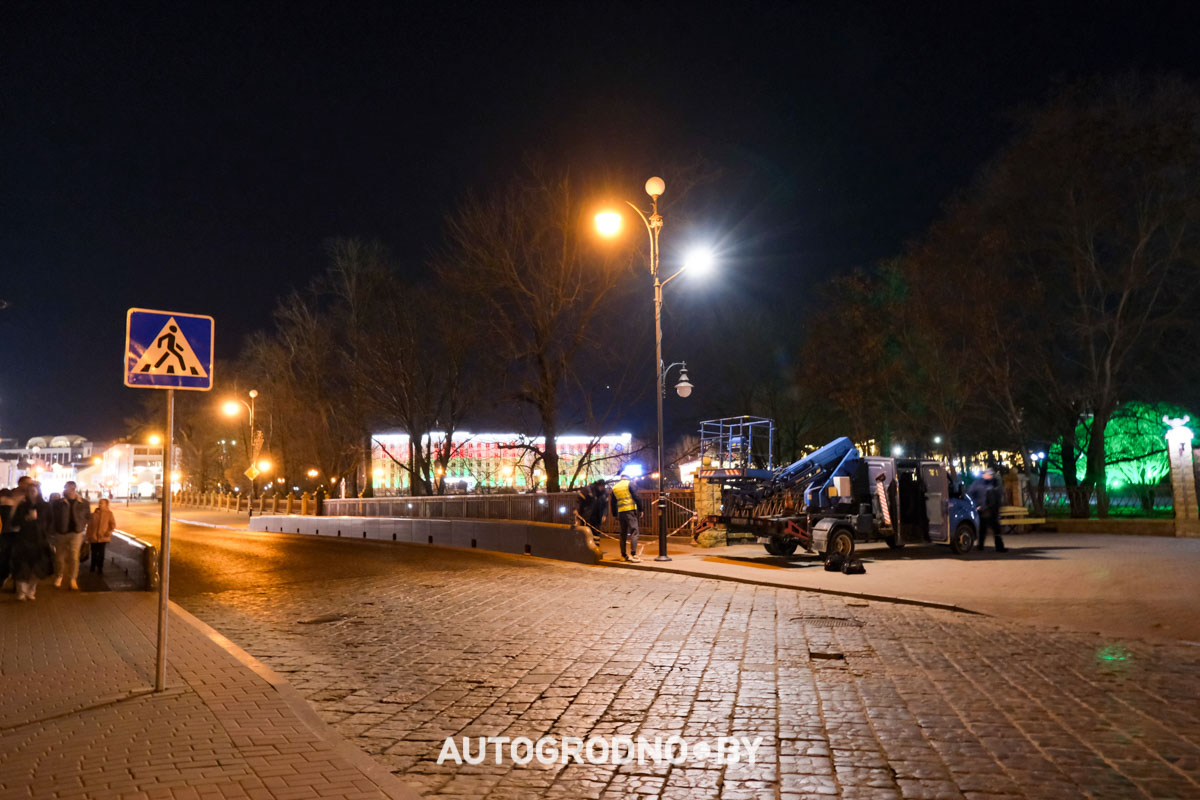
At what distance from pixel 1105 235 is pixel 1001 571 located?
19.4 m

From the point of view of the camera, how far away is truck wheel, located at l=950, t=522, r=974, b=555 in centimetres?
2062

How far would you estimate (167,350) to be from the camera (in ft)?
23.0

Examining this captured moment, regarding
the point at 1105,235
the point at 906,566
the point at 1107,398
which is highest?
the point at 1105,235

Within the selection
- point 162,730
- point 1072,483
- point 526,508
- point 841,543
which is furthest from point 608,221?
point 1072,483

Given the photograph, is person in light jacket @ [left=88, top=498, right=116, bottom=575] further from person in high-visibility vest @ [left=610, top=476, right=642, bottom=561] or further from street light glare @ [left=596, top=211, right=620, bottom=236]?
street light glare @ [left=596, top=211, right=620, bottom=236]

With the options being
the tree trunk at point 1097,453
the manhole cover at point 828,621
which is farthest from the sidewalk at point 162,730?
the tree trunk at point 1097,453

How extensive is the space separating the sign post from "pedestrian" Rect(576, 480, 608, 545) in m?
16.8

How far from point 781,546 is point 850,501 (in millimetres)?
2146

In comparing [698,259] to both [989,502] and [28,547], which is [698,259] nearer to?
[989,502]

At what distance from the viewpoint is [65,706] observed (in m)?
6.57

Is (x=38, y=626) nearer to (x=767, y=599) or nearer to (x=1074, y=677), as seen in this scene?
(x=767, y=599)

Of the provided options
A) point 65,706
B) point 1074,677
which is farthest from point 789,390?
point 65,706

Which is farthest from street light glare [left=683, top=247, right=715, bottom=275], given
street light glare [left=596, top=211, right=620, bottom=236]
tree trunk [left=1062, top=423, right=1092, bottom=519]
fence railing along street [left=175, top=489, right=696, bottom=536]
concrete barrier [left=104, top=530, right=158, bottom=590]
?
tree trunk [left=1062, top=423, right=1092, bottom=519]

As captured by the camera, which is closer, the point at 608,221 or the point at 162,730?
the point at 162,730
